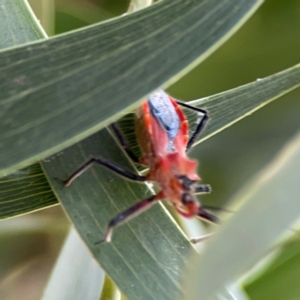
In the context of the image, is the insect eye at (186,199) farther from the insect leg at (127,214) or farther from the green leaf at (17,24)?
the green leaf at (17,24)

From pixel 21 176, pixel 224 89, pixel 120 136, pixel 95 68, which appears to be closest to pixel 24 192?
pixel 21 176

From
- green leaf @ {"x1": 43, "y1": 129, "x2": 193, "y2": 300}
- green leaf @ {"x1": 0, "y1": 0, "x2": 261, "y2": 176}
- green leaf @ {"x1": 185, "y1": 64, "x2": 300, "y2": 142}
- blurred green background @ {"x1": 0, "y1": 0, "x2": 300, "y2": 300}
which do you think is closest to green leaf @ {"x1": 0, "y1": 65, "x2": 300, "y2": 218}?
green leaf @ {"x1": 185, "y1": 64, "x2": 300, "y2": 142}

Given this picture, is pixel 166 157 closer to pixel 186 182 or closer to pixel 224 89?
pixel 186 182

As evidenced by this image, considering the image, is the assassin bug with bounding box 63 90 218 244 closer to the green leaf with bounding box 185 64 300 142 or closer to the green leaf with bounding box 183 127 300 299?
the green leaf with bounding box 185 64 300 142

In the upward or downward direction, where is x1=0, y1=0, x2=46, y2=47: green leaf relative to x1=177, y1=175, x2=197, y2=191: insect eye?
upward

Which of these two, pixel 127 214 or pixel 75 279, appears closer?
pixel 127 214

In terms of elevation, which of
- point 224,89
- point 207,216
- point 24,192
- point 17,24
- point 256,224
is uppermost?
point 224,89

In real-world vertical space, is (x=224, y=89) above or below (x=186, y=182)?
above
